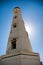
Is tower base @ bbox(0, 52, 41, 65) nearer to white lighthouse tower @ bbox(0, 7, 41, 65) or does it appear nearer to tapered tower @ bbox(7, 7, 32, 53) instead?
white lighthouse tower @ bbox(0, 7, 41, 65)

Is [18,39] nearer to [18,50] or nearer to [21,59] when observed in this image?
[18,50]

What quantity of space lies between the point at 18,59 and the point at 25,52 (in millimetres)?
927

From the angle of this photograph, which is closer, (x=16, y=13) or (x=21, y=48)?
(x=21, y=48)

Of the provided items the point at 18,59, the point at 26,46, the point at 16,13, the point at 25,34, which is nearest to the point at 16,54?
the point at 18,59

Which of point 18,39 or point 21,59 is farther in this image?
point 18,39

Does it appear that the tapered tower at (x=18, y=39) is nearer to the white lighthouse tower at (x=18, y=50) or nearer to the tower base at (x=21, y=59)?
the white lighthouse tower at (x=18, y=50)

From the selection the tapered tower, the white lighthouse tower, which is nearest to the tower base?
the white lighthouse tower

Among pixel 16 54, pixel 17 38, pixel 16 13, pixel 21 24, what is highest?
pixel 16 13

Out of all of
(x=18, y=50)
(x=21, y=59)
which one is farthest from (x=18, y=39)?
(x=21, y=59)

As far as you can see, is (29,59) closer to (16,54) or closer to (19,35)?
(16,54)

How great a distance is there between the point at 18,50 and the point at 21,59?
45.7 inches

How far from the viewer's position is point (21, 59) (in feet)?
38.9

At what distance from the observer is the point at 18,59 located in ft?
39.1

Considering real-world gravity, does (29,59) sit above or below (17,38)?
below
